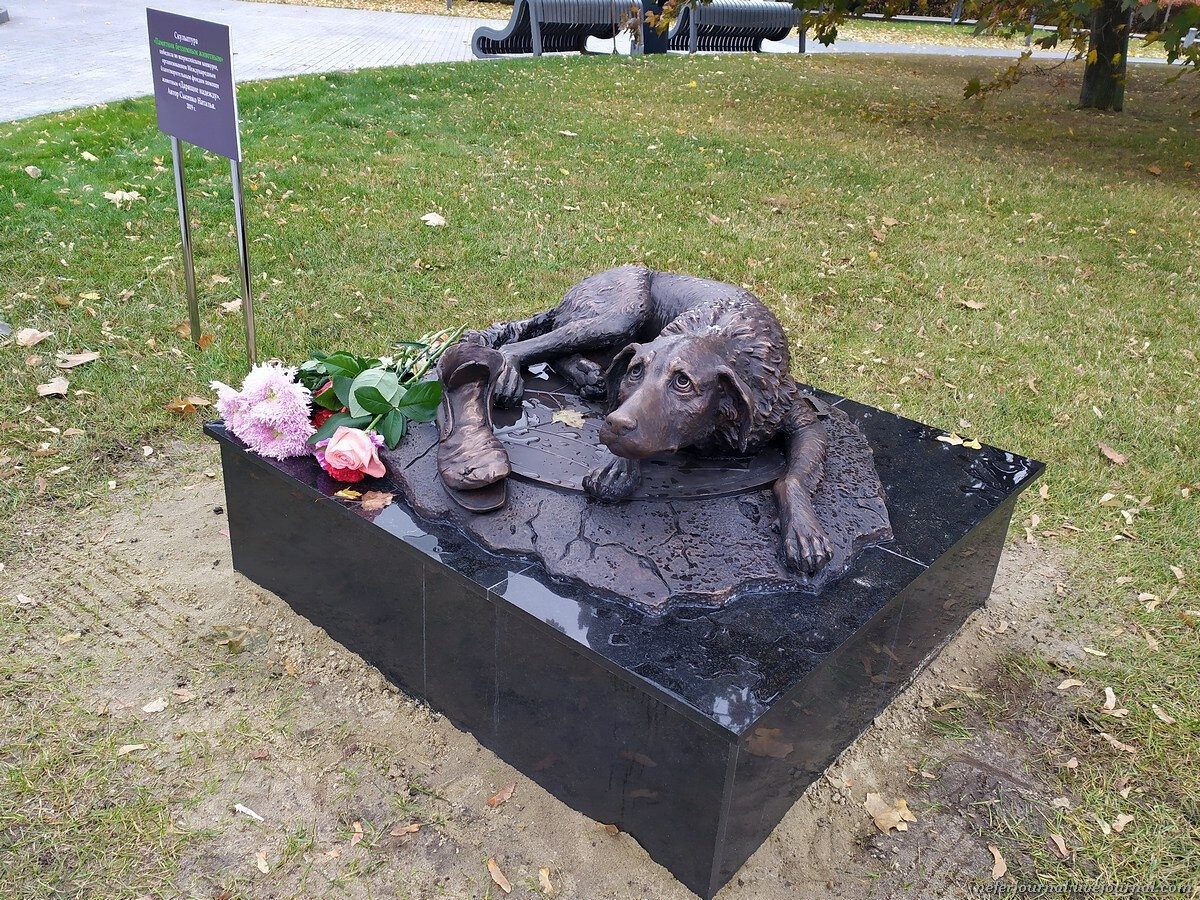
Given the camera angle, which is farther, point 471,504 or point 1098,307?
point 1098,307

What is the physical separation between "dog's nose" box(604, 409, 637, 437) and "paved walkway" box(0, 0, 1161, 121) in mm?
8654

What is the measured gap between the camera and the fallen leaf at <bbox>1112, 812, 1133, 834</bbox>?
316 cm

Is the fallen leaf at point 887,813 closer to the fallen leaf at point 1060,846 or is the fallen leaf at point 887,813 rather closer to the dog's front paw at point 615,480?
the fallen leaf at point 1060,846

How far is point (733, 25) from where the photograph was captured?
19000 mm

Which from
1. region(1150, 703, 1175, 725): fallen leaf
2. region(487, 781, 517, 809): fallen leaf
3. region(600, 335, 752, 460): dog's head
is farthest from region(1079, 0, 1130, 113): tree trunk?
region(487, 781, 517, 809): fallen leaf

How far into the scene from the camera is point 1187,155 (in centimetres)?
1150

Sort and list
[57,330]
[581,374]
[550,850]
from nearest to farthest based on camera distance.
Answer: [550,850], [581,374], [57,330]

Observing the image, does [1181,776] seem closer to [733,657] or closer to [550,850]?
[733,657]

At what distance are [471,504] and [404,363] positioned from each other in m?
0.91

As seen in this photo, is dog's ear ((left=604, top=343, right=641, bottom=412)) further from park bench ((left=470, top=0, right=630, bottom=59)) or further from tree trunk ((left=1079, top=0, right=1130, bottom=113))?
park bench ((left=470, top=0, right=630, bottom=59))

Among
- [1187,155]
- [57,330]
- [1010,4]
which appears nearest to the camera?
[57,330]

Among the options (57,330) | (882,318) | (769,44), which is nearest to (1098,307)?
(882,318)

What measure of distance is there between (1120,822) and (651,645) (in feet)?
5.67

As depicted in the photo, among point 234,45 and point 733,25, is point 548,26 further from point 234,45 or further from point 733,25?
point 234,45
